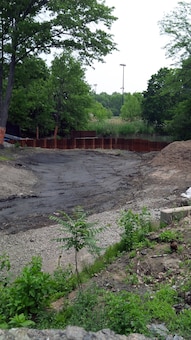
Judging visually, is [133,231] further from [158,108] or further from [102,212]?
[158,108]

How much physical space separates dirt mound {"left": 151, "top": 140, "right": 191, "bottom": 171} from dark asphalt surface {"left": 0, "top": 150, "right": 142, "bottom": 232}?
1.46 metres

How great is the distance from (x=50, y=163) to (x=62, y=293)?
17.8 metres

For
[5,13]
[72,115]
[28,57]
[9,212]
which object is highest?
[5,13]

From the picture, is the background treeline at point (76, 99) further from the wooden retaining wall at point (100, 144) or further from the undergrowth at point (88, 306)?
the undergrowth at point (88, 306)

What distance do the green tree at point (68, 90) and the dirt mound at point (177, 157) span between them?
1722cm

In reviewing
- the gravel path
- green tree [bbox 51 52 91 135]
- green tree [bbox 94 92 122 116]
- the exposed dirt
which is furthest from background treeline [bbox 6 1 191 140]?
green tree [bbox 94 92 122 116]

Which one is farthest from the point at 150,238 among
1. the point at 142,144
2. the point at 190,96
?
the point at 142,144

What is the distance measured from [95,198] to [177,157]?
765 centimetres

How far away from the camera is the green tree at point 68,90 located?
120 feet

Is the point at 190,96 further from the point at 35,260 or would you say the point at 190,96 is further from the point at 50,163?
the point at 35,260

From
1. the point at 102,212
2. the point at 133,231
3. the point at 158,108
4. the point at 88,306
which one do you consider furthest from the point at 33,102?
the point at 88,306

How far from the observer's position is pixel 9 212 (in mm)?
11609

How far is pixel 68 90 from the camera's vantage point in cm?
3700

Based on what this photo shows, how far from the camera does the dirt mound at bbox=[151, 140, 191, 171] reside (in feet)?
59.6
